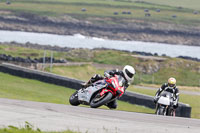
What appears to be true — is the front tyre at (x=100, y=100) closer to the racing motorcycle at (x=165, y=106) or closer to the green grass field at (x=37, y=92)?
the racing motorcycle at (x=165, y=106)

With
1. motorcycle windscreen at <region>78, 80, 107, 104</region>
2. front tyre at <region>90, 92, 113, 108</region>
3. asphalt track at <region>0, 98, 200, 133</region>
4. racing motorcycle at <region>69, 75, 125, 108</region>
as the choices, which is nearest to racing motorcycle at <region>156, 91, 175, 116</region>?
racing motorcycle at <region>69, 75, 125, 108</region>

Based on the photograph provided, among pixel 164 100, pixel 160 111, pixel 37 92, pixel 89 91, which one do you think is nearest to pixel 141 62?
pixel 37 92

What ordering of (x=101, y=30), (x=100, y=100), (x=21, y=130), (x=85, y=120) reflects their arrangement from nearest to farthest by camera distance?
1. (x=21, y=130)
2. (x=85, y=120)
3. (x=100, y=100)
4. (x=101, y=30)

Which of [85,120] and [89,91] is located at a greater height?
[85,120]

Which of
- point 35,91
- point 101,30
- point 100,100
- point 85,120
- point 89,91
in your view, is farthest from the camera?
point 101,30

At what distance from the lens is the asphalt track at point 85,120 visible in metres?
10.2

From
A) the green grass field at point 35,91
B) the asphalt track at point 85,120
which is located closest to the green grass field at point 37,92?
the green grass field at point 35,91

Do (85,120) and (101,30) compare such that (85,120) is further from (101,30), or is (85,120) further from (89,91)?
(101,30)

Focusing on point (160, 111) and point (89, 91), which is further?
point (160, 111)

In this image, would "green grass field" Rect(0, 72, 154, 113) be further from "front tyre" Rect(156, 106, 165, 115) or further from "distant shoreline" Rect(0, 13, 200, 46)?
"distant shoreline" Rect(0, 13, 200, 46)

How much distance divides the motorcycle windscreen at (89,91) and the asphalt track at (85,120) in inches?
91.6

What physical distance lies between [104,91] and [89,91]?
621mm

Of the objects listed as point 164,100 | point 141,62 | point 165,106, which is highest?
point 164,100

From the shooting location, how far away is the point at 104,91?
1530cm
